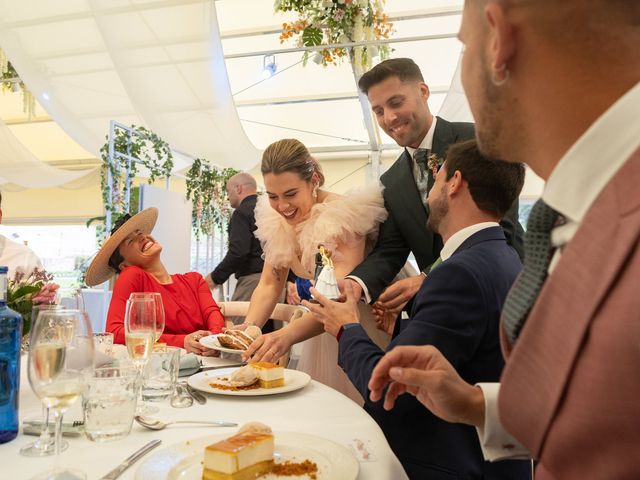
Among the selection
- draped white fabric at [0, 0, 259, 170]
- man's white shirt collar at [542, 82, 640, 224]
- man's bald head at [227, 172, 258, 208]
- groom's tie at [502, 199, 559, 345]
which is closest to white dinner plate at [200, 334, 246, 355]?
groom's tie at [502, 199, 559, 345]

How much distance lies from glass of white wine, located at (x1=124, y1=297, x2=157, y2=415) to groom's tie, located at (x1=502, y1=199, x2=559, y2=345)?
3.46 feet

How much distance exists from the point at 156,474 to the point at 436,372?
0.53 metres

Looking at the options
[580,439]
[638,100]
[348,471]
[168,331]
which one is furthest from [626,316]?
[168,331]

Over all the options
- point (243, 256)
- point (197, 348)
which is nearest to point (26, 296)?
point (197, 348)

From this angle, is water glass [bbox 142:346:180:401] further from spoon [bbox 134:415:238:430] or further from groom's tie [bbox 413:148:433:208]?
groom's tie [bbox 413:148:433:208]

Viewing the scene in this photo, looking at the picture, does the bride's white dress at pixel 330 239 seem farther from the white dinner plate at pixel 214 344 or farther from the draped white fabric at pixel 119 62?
the draped white fabric at pixel 119 62

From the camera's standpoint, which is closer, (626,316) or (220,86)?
(626,316)

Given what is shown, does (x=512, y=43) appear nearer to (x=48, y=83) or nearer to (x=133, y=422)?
(x=133, y=422)

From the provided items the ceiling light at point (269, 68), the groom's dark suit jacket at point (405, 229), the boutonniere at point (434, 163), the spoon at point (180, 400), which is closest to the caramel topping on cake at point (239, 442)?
the spoon at point (180, 400)

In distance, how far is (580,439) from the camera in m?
0.61

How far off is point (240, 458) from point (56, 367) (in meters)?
0.37

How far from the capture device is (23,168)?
696 cm

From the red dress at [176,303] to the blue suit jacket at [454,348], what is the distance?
155 centimetres

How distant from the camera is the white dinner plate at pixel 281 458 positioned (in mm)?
930
